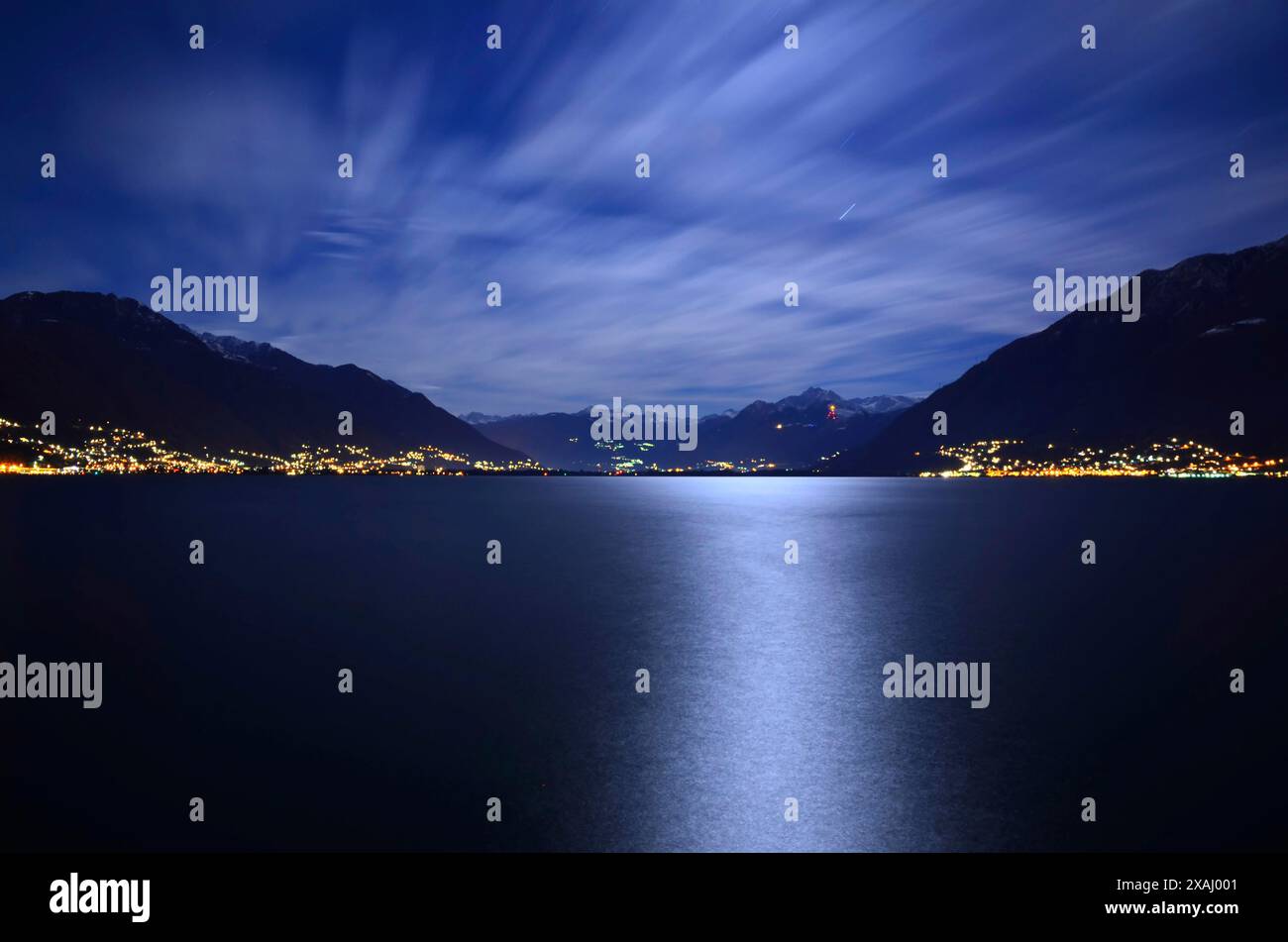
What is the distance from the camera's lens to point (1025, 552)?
211ft

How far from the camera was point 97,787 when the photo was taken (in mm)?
16500

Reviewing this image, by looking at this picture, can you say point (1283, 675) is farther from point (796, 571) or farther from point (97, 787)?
point (97, 787)

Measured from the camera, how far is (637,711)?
22.4 meters

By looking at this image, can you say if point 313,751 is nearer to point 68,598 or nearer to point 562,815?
point 562,815

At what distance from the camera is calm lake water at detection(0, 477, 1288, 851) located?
1517 cm

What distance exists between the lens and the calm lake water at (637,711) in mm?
15172
